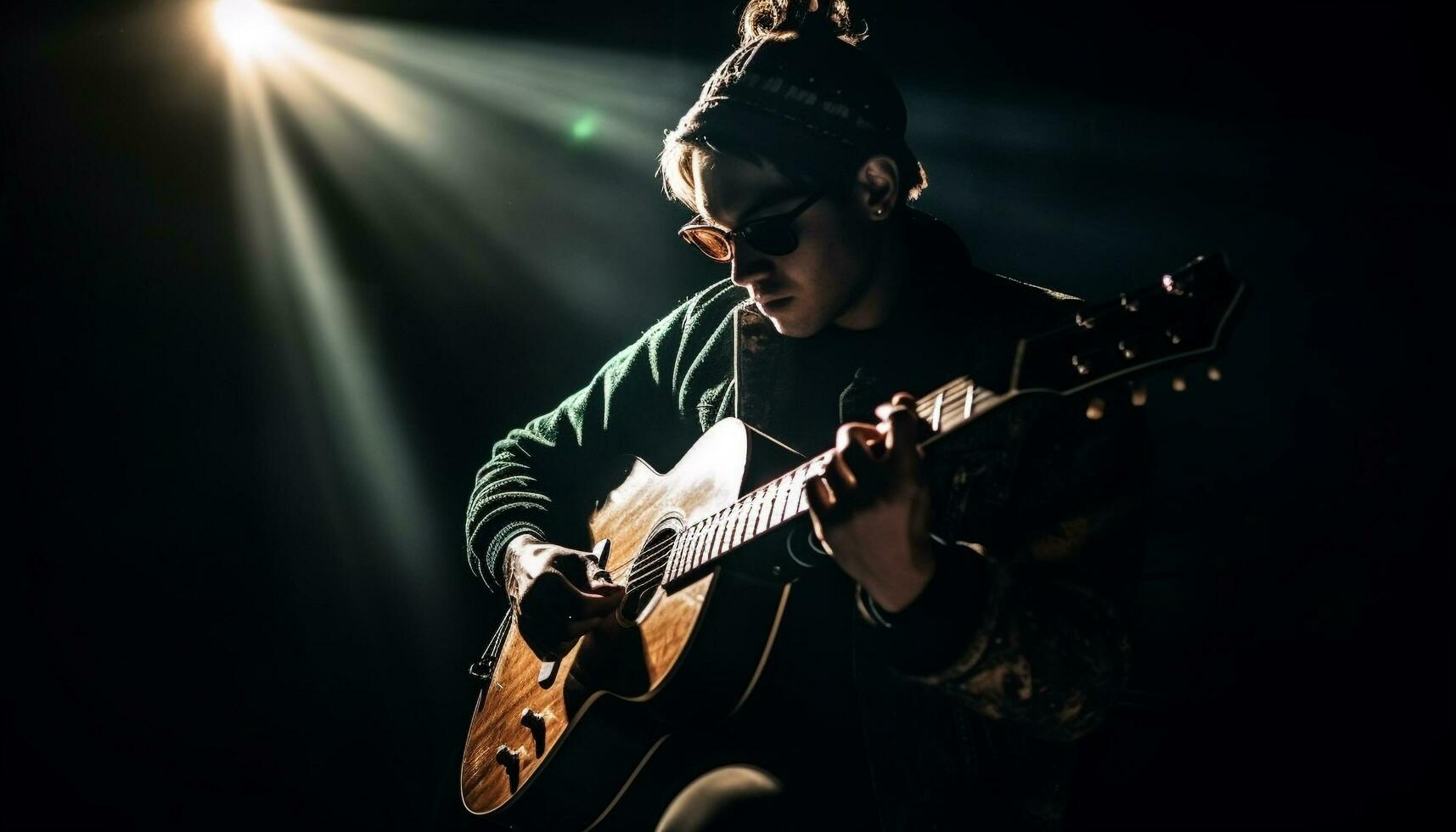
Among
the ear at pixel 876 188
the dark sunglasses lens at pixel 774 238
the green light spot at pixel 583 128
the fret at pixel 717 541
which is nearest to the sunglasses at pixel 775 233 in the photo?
the dark sunglasses lens at pixel 774 238

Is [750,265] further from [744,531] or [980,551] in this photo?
[980,551]

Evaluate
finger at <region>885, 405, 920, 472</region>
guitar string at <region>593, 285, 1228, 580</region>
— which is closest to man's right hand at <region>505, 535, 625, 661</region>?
guitar string at <region>593, 285, 1228, 580</region>

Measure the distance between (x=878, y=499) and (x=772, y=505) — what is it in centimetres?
29

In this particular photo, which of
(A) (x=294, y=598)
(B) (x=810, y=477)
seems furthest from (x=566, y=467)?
(A) (x=294, y=598)

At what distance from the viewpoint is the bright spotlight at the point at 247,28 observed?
3605 millimetres

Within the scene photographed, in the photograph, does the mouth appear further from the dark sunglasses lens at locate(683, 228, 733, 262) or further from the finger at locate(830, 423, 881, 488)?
the finger at locate(830, 423, 881, 488)

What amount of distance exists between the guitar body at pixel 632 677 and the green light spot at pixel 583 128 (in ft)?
7.61

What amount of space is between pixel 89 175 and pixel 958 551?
4292mm

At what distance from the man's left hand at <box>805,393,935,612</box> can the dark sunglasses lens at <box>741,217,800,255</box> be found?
26.0 inches

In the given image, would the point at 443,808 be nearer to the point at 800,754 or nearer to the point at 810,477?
the point at 800,754

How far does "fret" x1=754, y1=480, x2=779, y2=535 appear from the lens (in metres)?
1.51

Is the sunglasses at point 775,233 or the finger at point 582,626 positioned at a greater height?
the sunglasses at point 775,233

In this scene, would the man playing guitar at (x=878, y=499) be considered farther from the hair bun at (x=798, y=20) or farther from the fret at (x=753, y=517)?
the fret at (x=753, y=517)

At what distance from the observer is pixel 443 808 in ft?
8.56
